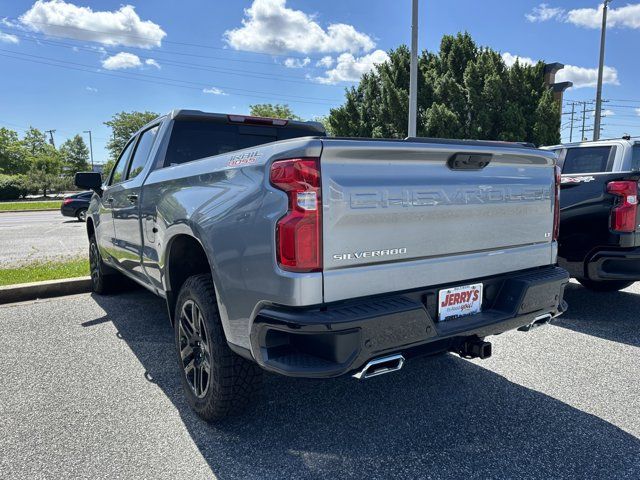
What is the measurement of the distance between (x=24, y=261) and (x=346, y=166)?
7.90 metres

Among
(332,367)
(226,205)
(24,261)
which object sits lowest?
(24,261)

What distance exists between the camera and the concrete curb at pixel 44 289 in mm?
5547

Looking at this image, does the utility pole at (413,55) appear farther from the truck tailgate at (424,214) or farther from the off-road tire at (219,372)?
the off-road tire at (219,372)

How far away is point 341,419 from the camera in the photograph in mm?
2842

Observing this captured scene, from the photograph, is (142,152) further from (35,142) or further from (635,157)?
(35,142)

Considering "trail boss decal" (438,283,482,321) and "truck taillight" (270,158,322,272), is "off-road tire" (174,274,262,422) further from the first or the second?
"trail boss decal" (438,283,482,321)

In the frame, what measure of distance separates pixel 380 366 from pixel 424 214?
774 millimetres

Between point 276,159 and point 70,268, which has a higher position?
point 276,159

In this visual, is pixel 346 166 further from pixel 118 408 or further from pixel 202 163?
pixel 118 408

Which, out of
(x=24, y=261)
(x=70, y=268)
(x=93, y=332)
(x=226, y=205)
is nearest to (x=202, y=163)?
(x=226, y=205)

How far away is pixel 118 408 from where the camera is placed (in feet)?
9.80

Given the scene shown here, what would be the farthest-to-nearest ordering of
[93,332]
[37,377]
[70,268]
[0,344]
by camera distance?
[70,268]
[93,332]
[0,344]
[37,377]

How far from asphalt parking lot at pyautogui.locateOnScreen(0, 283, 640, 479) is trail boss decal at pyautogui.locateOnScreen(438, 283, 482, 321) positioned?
2.35 ft

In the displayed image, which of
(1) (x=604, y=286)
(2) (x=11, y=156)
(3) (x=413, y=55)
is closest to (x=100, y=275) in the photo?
(1) (x=604, y=286)
